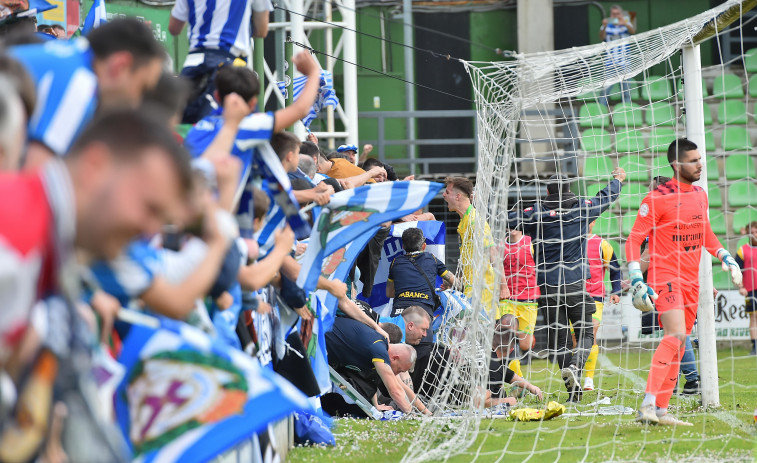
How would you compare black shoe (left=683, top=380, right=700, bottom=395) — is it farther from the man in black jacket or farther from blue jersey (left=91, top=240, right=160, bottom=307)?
blue jersey (left=91, top=240, right=160, bottom=307)

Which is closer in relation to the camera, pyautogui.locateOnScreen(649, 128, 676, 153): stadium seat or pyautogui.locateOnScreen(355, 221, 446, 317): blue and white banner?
pyautogui.locateOnScreen(649, 128, 676, 153): stadium seat

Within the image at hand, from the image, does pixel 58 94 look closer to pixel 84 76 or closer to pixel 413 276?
pixel 84 76

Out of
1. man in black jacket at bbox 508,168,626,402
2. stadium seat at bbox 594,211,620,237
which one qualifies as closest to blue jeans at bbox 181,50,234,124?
man in black jacket at bbox 508,168,626,402

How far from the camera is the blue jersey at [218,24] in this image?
17.3 feet

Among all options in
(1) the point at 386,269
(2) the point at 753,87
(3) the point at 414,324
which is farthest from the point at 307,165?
(2) the point at 753,87

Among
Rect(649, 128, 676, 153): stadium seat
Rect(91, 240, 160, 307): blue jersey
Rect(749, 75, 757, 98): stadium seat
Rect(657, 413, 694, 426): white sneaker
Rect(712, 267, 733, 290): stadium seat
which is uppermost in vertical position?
Rect(749, 75, 757, 98): stadium seat

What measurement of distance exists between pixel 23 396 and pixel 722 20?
22.6 feet

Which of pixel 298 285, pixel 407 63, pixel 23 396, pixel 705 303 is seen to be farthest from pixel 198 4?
pixel 407 63

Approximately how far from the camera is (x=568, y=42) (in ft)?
65.5

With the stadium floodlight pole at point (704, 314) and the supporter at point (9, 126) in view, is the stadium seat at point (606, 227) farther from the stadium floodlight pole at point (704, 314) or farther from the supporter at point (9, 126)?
the supporter at point (9, 126)

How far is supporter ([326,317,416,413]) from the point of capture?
8023mm

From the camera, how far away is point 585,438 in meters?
6.89

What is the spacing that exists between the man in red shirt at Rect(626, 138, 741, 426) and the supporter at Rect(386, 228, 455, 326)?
2448 millimetres

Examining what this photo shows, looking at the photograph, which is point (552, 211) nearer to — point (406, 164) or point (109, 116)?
point (109, 116)
